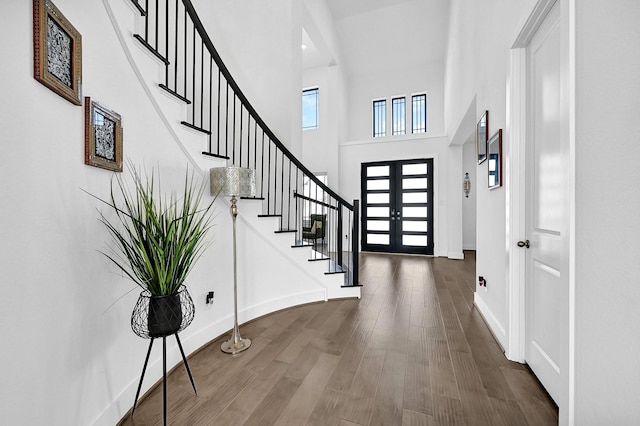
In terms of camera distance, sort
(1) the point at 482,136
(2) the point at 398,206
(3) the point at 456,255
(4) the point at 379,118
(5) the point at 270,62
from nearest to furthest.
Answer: (1) the point at 482,136, (5) the point at 270,62, (3) the point at 456,255, (2) the point at 398,206, (4) the point at 379,118

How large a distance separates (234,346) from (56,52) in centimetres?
206

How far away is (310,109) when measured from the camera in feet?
26.0

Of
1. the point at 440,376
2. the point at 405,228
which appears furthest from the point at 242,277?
the point at 405,228

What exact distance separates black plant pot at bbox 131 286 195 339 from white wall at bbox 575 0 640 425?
174 cm

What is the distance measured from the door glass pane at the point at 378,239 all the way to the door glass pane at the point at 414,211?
75cm

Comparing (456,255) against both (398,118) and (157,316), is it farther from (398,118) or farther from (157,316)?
(157,316)

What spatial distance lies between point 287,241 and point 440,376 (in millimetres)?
1880

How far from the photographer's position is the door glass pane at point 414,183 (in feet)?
22.8

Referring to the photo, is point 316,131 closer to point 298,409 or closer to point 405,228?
point 405,228

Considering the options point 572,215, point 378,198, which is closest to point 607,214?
point 572,215

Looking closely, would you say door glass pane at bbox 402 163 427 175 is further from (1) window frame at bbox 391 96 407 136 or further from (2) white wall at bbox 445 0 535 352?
(2) white wall at bbox 445 0 535 352

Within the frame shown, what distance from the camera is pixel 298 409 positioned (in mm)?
1543

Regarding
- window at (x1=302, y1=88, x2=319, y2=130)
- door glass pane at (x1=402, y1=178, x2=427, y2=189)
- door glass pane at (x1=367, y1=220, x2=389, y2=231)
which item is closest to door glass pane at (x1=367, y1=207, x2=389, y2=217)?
door glass pane at (x1=367, y1=220, x2=389, y2=231)

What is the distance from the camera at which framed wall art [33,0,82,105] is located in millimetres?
997
